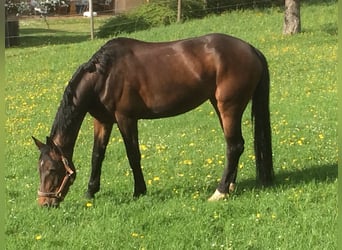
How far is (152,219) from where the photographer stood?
5469 mm

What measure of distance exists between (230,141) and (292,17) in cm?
1362

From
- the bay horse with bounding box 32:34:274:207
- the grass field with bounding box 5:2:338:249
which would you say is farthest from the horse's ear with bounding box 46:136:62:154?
the grass field with bounding box 5:2:338:249

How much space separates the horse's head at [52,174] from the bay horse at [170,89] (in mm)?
179

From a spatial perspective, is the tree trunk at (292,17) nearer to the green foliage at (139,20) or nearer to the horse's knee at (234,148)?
the green foliage at (139,20)

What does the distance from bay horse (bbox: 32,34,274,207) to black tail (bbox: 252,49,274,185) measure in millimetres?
11

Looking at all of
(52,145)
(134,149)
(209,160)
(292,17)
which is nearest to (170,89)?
(134,149)

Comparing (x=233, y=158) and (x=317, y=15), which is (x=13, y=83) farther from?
(x=317, y=15)

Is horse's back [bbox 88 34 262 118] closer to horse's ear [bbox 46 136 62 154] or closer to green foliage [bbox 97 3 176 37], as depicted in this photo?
horse's ear [bbox 46 136 62 154]

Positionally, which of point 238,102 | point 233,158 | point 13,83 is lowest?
point 13,83

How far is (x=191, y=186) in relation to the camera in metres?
6.64

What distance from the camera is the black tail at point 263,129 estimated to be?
20.8 feet

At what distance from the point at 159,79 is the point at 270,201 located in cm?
174

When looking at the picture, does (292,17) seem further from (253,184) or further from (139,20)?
(253,184)

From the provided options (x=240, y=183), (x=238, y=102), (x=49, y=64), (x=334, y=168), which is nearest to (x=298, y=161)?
(x=334, y=168)
